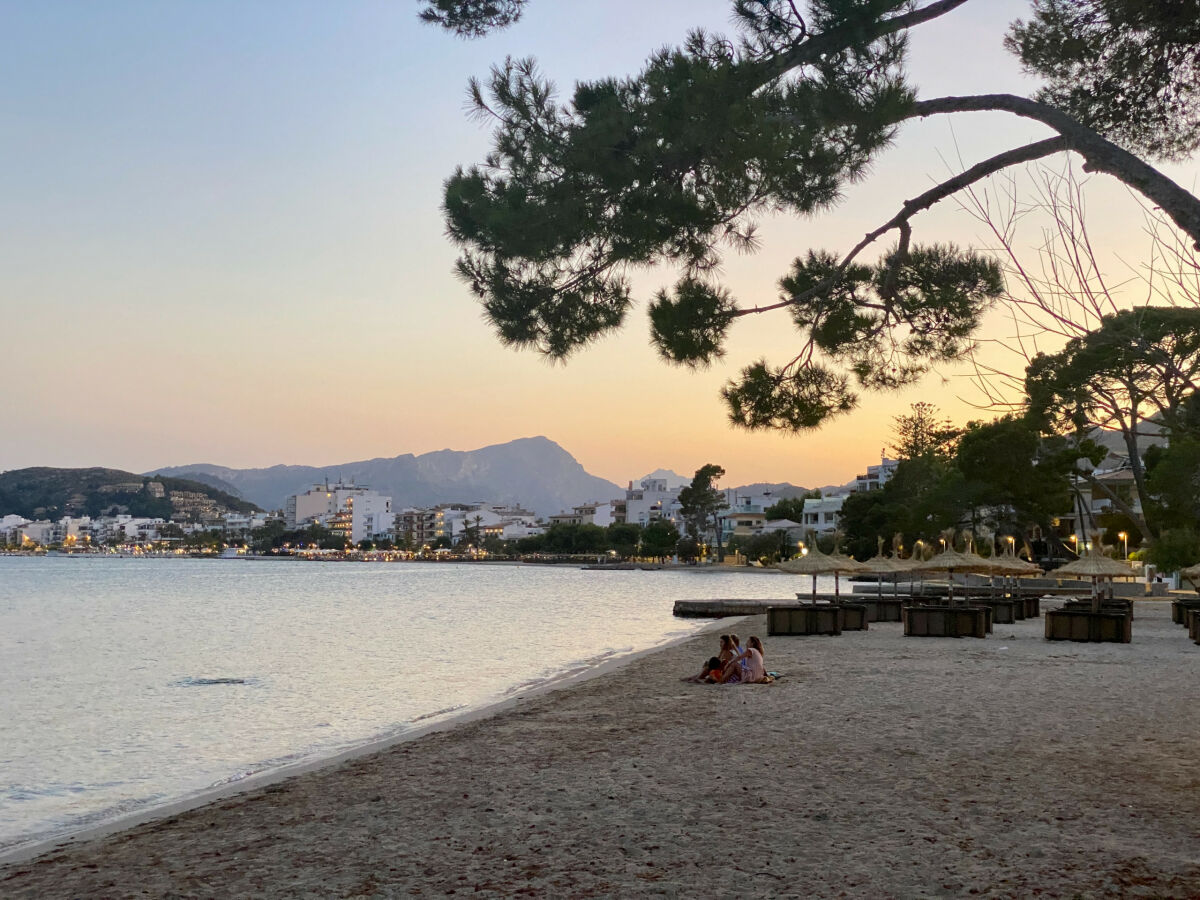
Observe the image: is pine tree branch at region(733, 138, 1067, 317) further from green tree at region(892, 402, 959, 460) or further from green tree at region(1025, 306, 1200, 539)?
green tree at region(892, 402, 959, 460)

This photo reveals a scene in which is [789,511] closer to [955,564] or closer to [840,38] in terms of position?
[955,564]

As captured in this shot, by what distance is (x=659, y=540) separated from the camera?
141 meters

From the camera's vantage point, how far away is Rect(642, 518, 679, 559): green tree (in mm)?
140125

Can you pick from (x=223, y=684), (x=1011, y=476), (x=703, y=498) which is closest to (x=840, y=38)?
(x=223, y=684)

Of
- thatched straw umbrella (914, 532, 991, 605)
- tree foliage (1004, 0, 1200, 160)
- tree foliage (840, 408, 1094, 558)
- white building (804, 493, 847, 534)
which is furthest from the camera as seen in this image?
white building (804, 493, 847, 534)

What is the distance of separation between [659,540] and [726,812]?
5314 inches

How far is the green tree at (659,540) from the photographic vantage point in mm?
140125

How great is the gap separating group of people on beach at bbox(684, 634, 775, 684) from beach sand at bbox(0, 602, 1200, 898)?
6.02ft

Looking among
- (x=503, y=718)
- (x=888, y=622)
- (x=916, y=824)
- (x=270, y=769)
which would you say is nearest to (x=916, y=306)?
(x=916, y=824)

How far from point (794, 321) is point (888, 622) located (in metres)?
A: 21.4

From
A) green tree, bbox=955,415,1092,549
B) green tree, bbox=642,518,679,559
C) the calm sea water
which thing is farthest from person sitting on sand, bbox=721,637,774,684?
green tree, bbox=642,518,679,559

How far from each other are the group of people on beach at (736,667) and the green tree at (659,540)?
415 ft

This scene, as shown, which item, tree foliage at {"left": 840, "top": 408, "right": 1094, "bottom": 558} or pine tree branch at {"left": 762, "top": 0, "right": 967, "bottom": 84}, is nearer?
pine tree branch at {"left": 762, "top": 0, "right": 967, "bottom": 84}

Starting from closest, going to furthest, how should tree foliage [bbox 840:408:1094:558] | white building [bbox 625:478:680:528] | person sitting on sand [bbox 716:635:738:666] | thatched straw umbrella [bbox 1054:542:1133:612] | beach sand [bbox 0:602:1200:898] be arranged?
1. beach sand [bbox 0:602:1200:898]
2. person sitting on sand [bbox 716:635:738:666]
3. thatched straw umbrella [bbox 1054:542:1133:612]
4. tree foliage [bbox 840:408:1094:558]
5. white building [bbox 625:478:680:528]
